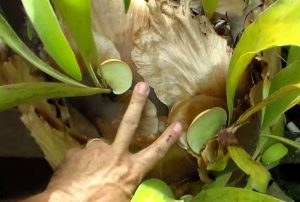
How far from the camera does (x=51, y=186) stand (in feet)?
2.41

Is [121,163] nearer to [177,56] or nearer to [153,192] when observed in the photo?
[153,192]

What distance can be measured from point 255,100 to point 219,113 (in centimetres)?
5

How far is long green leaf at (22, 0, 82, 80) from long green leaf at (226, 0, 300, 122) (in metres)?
0.21

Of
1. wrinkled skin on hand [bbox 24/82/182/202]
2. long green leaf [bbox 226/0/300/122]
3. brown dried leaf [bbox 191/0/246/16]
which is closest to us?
long green leaf [bbox 226/0/300/122]

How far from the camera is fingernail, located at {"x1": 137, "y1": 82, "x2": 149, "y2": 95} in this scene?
741 millimetres

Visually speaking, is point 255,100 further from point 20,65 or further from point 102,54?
point 20,65

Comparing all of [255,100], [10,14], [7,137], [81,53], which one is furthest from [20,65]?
[7,137]

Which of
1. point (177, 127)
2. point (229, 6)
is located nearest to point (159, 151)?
point (177, 127)

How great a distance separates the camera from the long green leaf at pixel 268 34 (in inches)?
24.1

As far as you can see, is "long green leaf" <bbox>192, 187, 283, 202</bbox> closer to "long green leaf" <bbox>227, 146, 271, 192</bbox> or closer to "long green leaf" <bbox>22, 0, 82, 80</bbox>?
"long green leaf" <bbox>227, 146, 271, 192</bbox>

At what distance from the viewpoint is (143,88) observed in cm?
74

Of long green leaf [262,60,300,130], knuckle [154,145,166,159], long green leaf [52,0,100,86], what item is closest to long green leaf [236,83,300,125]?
long green leaf [262,60,300,130]

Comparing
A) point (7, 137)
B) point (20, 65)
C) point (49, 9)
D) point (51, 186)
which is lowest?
point (7, 137)

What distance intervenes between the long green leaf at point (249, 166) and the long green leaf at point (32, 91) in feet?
0.70
